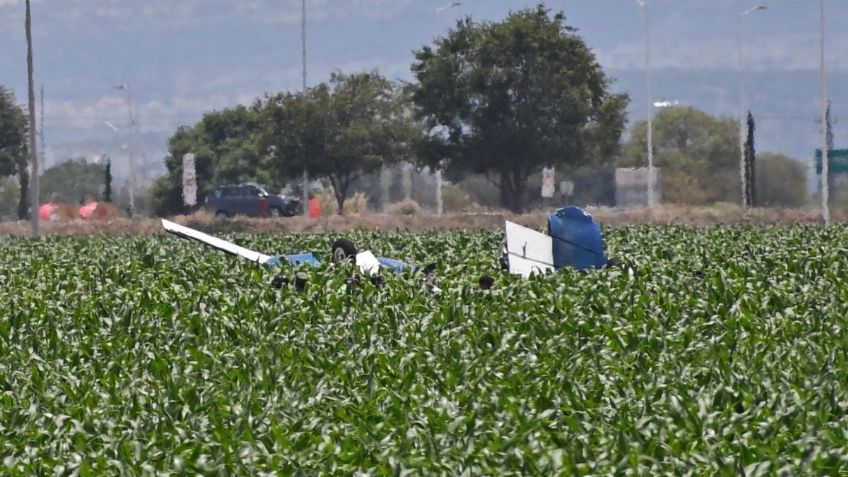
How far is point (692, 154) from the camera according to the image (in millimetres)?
152250

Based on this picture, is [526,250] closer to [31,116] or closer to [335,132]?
[31,116]

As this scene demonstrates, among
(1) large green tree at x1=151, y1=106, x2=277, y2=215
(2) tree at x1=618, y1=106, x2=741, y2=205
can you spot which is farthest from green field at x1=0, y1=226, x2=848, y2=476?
(2) tree at x1=618, y1=106, x2=741, y2=205

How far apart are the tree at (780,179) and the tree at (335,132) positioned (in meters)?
55.5

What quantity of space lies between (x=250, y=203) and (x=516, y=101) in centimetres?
1293

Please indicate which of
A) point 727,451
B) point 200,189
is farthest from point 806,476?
point 200,189

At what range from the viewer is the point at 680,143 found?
16050 cm

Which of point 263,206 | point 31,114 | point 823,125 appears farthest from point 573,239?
point 263,206

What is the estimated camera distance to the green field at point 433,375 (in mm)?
10703

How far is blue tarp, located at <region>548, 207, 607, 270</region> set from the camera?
2645cm

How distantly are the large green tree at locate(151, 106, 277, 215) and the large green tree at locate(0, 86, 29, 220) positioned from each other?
46.2 feet

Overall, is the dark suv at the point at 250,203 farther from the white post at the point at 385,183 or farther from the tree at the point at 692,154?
the tree at the point at 692,154

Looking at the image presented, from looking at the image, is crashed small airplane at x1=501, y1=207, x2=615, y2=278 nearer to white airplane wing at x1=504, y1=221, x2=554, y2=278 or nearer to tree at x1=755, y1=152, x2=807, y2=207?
white airplane wing at x1=504, y1=221, x2=554, y2=278

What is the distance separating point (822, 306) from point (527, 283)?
12.9 ft

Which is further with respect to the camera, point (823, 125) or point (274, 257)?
point (823, 125)
